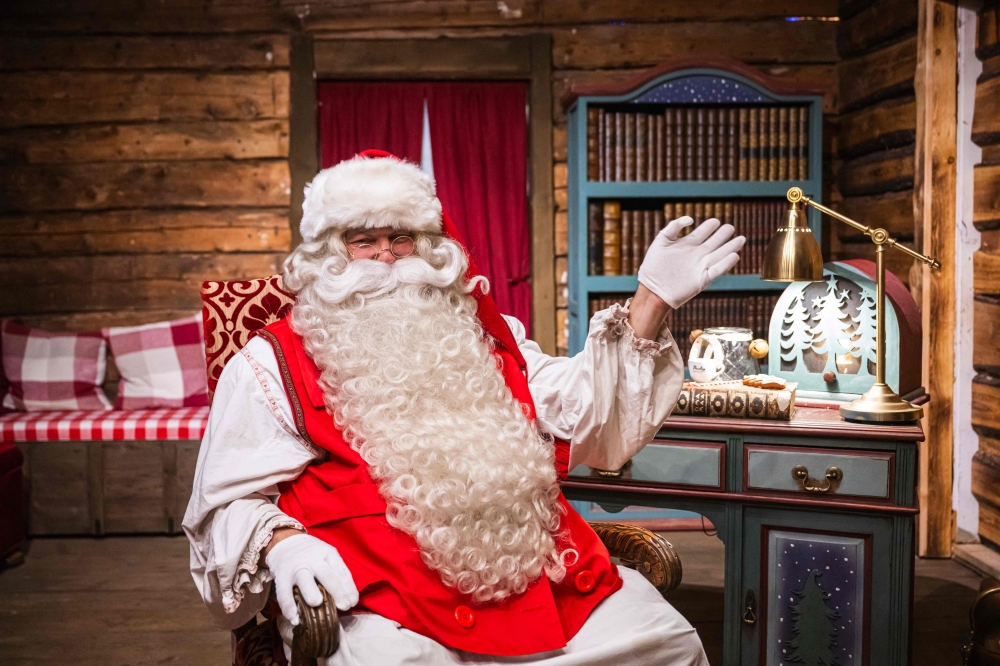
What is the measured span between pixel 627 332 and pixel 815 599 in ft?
3.21

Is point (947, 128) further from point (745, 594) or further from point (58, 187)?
point (58, 187)

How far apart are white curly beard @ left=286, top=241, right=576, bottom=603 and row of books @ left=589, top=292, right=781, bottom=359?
208 cm

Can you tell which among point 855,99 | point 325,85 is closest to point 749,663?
point 855,99

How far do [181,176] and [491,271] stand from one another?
5.04 ft

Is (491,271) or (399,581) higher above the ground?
(491,271)

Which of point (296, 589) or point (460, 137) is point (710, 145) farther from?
point (296, 589)

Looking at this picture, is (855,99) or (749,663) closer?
(749,663)

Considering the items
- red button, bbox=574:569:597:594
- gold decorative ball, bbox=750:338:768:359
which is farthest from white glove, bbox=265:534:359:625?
gold decorative ball, bbox=750:338:768:359

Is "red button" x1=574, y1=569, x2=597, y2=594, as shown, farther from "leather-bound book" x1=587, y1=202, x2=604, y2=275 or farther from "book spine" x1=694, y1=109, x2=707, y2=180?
"book spine" x1=694, y1=109, x2=707, y2=180

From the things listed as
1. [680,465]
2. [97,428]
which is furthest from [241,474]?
[97,428]

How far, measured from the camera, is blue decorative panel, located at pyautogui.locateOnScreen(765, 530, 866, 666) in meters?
2.12

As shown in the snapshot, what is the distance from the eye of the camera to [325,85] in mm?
4152

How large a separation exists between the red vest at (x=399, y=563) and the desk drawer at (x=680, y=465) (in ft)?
1.70

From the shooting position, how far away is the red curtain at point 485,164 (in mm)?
4156
